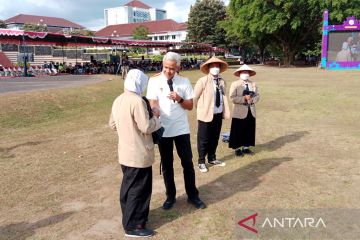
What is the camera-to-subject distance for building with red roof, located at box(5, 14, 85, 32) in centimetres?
9500

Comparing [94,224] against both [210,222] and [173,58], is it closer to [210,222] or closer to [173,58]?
[210,222]

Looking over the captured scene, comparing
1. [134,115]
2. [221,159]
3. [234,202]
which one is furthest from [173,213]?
[221,159]

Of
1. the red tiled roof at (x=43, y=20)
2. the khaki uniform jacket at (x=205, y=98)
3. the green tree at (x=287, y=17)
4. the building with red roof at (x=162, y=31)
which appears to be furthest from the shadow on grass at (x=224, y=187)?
the red tiled roof at (x=43, y=20)

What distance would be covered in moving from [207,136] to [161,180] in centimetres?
101

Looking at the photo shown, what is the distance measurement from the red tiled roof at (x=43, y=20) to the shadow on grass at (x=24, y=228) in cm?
10619

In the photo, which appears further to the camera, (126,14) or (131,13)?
(131,13)

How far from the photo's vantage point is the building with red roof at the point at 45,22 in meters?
95.0

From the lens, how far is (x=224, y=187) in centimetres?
473

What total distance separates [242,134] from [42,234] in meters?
3.72

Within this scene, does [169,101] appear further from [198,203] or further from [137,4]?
[137,4]

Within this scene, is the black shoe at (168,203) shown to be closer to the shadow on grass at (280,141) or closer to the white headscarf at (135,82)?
the white headscarf at (135,82)

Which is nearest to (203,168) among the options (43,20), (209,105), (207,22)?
(209,105)

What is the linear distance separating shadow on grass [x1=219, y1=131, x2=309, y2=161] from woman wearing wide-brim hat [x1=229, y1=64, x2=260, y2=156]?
0.30 m

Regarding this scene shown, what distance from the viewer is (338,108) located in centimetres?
1080
